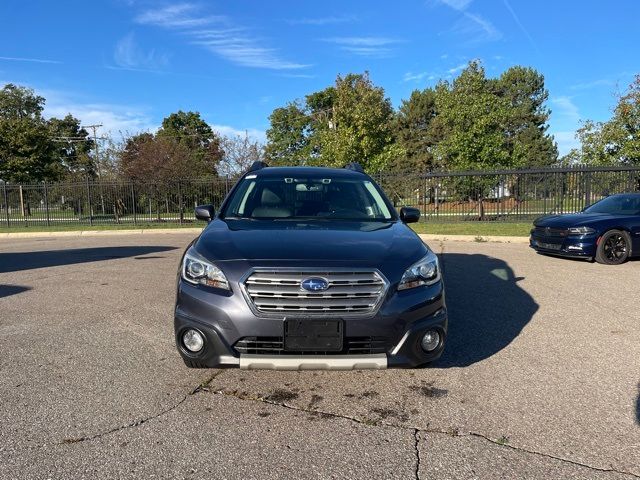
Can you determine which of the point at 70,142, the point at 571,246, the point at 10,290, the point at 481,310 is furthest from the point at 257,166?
the point at 70,142

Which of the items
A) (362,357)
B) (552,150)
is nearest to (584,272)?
(362,357)

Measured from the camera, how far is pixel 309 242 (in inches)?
143

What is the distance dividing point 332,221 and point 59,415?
256cm

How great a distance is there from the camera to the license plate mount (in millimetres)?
3219

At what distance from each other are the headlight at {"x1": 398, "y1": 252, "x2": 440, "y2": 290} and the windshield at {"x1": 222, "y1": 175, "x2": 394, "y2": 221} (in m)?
1.07

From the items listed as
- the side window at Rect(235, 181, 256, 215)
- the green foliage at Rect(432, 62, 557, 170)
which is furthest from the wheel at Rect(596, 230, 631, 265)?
the green foliage at Rect(432, 62, 557, 170)

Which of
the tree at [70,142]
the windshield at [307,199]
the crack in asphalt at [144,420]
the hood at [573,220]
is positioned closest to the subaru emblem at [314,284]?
the crack in asphalt at [144,420]

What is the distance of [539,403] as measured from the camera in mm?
3500

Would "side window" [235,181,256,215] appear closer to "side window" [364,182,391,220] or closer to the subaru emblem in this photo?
"side window" [364,182,391,220]

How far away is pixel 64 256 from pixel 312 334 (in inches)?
418

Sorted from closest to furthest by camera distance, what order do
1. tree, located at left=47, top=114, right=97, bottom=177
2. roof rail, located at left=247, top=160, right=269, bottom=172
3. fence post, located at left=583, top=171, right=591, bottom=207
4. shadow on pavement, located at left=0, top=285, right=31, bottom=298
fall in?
roof rail, located at left=247, top=160, right=269, bottom=172 → shadow on pavement, located at left=0, top=285, right=31, bottom=298 → fence post, located at left=583, top=171, right=591, bottom=207 → tree, located at left=47, top=114, right=97, bottom=177

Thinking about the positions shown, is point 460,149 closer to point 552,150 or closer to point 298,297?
point 298,297

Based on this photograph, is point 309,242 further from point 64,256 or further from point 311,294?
point 64,256

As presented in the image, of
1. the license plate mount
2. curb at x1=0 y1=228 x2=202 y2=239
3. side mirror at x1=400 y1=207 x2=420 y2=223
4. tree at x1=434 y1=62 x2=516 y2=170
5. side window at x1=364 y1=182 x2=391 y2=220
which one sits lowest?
curb at x1=0 y1=228 x2=202 y2=239
